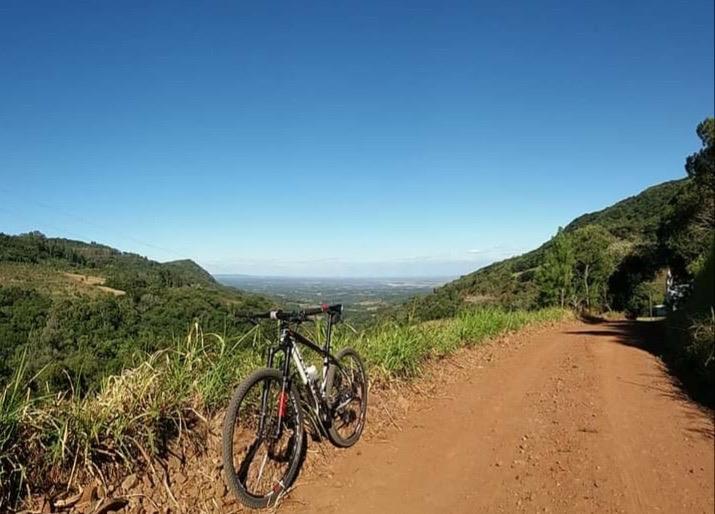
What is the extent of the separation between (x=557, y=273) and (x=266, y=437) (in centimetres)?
2377

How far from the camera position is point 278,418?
11.8 feet

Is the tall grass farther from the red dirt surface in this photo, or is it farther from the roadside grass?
the roadside grass

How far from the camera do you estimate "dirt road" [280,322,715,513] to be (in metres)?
2.22

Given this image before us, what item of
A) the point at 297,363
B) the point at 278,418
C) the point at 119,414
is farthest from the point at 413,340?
the point at 119,414

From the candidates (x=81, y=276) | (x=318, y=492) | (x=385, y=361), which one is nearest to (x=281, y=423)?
(x=318, y=492)

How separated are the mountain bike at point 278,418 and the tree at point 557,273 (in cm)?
2258

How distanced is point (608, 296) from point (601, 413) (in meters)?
27.5

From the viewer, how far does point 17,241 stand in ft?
131

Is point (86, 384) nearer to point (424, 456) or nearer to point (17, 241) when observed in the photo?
point (424, 456)

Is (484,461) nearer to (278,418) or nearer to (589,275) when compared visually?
(278,418)

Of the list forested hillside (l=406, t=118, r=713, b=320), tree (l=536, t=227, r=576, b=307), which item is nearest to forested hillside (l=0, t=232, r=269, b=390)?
forested hillside (l=406, t=118, r=713, b=320)

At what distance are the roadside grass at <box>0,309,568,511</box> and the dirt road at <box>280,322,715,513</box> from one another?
40.9 inches

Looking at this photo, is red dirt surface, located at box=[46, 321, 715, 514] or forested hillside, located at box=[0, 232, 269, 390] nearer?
red dirt surface, located at box=[46, 321, 715, 514]

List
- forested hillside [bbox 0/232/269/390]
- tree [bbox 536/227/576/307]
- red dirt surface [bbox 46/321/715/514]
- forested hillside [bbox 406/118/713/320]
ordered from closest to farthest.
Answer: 1. forested hillside [bbox 406/118/713/320]
2. red dirt surface [bbox 46/321/715/514]
3. forested hillside [bbox 0/232/269/390]
4. tree [bbox 536/227/576/307]
